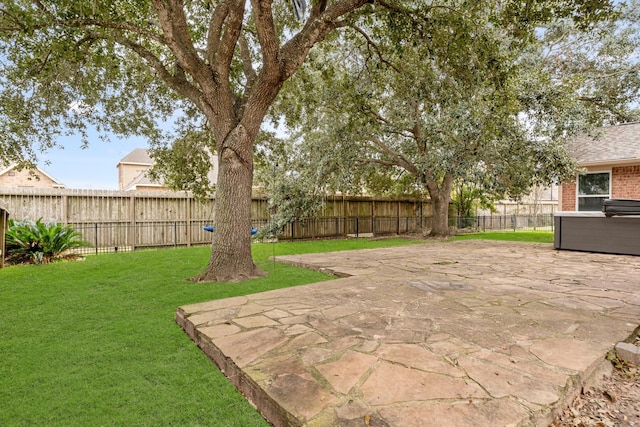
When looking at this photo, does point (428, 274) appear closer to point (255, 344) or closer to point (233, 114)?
point (255, 344)

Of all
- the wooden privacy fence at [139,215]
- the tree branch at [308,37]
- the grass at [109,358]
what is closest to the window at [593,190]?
the wooden privacy fence at [139,215]

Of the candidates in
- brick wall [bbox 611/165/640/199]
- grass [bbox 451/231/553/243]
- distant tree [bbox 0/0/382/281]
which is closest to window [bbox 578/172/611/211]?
brick wall [bbox 611/165/640/199]

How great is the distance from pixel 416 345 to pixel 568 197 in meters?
12.1

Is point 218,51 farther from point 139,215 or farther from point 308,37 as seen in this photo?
point 139,215

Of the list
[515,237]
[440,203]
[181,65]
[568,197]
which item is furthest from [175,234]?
[568,197]

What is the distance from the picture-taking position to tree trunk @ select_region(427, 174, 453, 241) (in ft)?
40.1

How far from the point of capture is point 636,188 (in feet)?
33.2

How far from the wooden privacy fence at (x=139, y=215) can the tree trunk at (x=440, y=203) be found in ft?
9.81

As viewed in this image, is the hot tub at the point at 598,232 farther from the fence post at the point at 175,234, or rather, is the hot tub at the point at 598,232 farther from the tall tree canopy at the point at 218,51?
the fence post at the point at 175,234

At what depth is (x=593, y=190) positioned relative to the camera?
10977 millimetres

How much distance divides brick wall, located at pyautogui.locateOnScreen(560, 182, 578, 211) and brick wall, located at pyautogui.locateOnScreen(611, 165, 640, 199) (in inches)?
39.5

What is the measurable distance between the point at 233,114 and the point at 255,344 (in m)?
3.69

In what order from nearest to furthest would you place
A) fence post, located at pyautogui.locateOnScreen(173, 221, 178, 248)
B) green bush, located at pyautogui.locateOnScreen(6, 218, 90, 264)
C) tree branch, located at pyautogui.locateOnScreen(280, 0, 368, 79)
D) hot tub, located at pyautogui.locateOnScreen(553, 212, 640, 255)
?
tree branch, located at pyautogui.locateOnScreen(280, 0, 368, 79) < green bush, located at pyautogui.locateOnScreen(6, 218, 90, 264) < hot tub, located at pyautogui.locateOnScreen(553, 212, 640, 255) < fence post, located at pyautogui.locateOnScreen(173, 221, 178, 248)

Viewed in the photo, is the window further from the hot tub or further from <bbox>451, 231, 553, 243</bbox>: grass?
the hot tub
